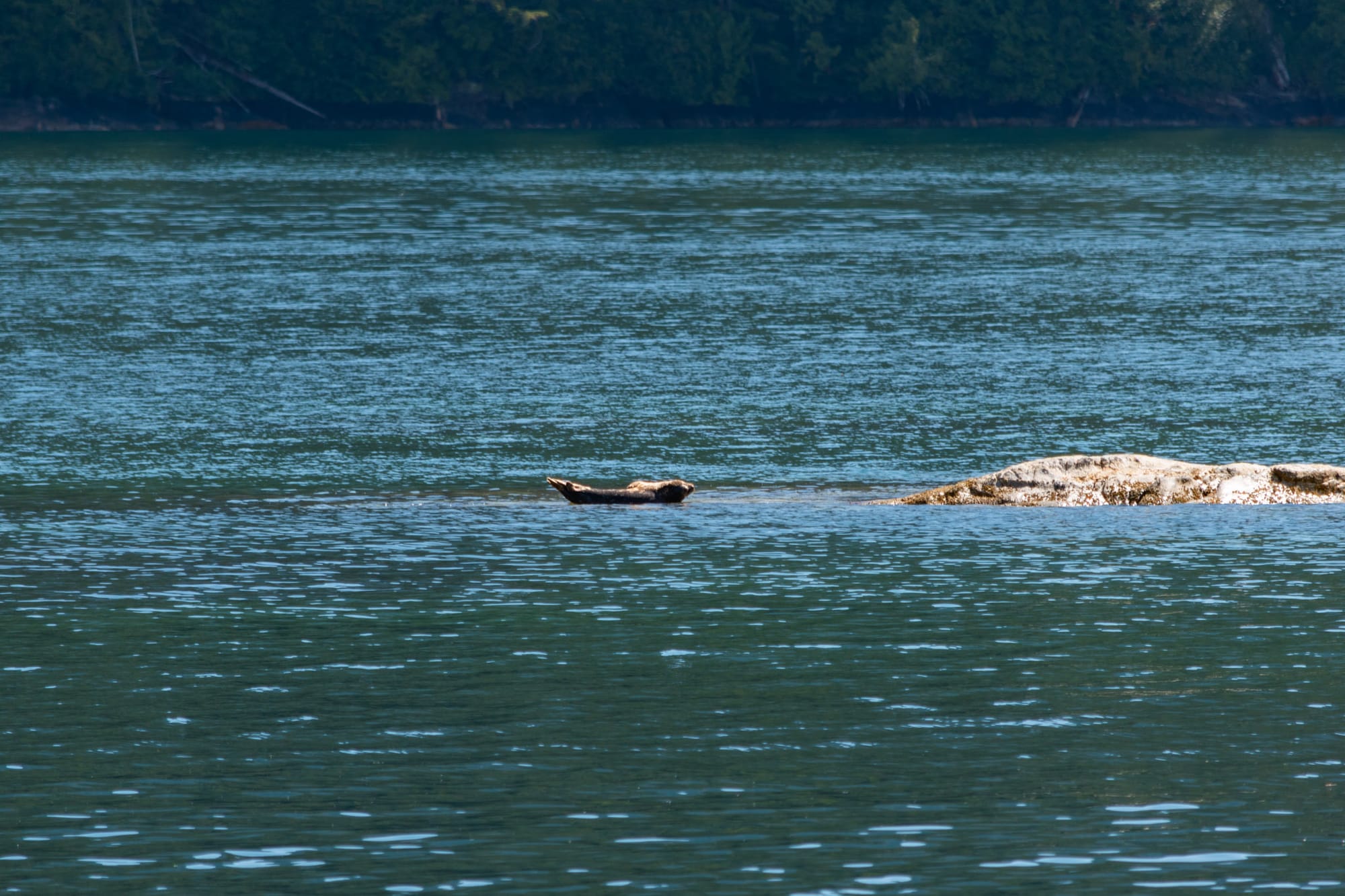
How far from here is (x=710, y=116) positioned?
19625 centimetres

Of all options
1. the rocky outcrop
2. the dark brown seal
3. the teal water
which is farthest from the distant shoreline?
the rocky outcrop

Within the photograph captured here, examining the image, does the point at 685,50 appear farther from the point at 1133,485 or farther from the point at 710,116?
the point at 1133,485

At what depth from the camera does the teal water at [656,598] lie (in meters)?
16.6

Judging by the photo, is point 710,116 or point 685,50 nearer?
point 685,50

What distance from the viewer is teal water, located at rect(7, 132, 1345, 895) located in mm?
16609

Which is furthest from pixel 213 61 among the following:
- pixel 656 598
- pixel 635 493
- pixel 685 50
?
pixel 656 598

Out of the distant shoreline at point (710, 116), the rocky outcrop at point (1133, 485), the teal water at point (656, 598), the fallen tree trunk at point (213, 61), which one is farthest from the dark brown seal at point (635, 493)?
the distant shoreline at point (710, 116)

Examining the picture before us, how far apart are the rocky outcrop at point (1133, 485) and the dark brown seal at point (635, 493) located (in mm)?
2843

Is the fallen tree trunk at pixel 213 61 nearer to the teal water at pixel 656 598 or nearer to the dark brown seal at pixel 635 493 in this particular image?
the teal water at pixel 656 598

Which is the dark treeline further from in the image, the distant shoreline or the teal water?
the teal water

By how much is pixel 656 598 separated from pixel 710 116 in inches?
6843

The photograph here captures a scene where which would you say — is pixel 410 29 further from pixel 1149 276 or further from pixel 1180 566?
pixel 1180 566

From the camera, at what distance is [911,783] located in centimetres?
1783

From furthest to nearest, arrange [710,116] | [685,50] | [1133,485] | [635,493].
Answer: [710,116]
[685,50]
[635,493]
[1133,485]
